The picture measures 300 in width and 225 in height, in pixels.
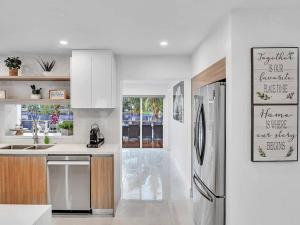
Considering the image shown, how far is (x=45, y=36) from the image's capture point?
3.54 meters

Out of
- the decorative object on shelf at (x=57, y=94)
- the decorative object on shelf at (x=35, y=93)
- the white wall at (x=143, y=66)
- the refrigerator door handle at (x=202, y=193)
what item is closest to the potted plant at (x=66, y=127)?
the decorative object on shelf at (x=57, y=94)

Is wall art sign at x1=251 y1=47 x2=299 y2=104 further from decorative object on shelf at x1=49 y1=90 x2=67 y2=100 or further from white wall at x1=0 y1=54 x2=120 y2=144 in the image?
decorative object on shelf at x1=49 y1=90 x2=67 y2=100

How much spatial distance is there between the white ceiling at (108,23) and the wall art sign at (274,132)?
3.42 ft

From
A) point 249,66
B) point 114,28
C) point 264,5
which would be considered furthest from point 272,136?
point 114,28

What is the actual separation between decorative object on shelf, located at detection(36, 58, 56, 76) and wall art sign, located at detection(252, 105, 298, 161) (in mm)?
3518

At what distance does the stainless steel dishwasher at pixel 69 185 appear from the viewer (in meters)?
4.01

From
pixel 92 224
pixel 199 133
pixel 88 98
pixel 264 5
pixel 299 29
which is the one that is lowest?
pixel 92 224

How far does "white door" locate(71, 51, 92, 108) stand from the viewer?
14.2ft

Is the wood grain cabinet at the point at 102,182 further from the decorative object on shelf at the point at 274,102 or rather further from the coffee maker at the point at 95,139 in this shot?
the decorative object on shelf at the point at 274,102

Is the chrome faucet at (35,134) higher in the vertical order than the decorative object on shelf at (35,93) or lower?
lower

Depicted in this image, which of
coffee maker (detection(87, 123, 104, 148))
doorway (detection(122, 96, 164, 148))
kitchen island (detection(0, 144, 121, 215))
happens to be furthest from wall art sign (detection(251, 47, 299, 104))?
doorway (detection(122, 96, 164, 148))

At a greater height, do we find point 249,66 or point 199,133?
point 249,66

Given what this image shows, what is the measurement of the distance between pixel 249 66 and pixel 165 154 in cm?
677

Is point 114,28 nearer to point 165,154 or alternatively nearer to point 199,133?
point 199,133
